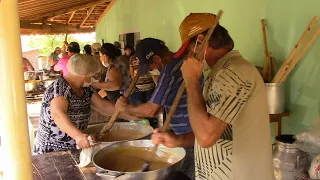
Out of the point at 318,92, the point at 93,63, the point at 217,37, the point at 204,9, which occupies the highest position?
the point at 204,9

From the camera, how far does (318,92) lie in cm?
218

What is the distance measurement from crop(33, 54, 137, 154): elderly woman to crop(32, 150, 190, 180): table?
11 cm

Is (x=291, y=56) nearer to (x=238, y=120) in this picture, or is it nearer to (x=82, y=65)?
(x=238, y=120)

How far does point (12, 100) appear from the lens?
0.60 meters

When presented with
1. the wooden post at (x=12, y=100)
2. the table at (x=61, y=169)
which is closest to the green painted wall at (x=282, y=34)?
the table at (x=61, y=169)

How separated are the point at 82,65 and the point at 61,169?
1.97ft

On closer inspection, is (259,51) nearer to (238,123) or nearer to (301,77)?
(301,77)

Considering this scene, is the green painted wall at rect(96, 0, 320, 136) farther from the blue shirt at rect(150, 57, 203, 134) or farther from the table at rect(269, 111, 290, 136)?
the blue shirt at rect(150, 57, 203, 134)

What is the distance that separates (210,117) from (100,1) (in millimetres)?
7350

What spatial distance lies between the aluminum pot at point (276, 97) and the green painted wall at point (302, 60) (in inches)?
5.2

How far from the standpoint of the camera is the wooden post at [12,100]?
58 centimetres

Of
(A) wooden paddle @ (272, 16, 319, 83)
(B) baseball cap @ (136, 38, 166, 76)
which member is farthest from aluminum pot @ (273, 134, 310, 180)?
(B) baseball cap @ (136, 38, 166, 76)

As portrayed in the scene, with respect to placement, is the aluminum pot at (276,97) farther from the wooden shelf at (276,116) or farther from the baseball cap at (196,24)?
A: the baseball cap at (196,24)

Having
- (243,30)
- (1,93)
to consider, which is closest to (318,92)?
(243,30)
